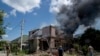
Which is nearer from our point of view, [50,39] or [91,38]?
[91,38]

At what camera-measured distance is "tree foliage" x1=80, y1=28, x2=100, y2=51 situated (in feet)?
149

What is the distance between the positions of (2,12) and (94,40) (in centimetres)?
1835

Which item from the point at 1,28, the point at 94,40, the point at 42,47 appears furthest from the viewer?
the point at 42,47

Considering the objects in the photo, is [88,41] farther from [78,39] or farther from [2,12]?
[2,12]

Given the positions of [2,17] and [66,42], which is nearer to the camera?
[2,17]

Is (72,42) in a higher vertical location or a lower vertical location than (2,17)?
lower

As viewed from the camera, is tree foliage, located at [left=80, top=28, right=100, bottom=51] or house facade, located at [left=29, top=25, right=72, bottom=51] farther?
house facade, located at [left=29, top=25, right=72, bottom=51]

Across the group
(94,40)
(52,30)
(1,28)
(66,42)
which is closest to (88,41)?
(94,40)

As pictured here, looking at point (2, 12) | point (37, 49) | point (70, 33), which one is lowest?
point (37, 49)

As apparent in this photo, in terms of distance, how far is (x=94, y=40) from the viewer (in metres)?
46.2

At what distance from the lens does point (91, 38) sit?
47.2 m

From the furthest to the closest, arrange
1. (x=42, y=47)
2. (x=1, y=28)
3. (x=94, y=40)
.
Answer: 1. (x=42, y=47)
2. (x=94, y=40)
3. (x=1, y=28)

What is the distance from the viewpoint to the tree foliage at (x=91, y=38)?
45531 millimetres

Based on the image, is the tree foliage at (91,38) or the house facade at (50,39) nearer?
the tree foliage at (91,38)
